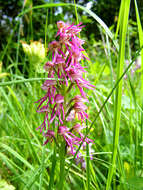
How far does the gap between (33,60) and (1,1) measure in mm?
4376

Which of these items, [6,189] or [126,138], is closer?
[6,189]

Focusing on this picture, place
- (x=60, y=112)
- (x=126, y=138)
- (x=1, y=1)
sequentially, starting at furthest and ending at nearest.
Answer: (x=1, y=1) < (x=126, y=138) < (x=60, y=112)

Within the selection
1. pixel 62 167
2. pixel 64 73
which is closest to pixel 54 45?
pixel 64 73

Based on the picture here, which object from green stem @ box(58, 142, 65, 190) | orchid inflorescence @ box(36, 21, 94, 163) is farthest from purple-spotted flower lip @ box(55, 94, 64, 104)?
green stem @ box(58, 142, 65, 190)

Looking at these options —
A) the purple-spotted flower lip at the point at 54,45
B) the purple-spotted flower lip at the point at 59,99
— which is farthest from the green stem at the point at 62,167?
the purple-spotted flower lip at the point at 54,45

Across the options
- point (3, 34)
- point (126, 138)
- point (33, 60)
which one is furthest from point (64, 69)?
point (3, 34)

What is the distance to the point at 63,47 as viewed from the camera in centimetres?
73

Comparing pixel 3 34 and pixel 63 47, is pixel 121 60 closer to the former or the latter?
pixel 63 47

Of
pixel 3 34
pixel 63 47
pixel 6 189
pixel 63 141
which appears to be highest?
pixel 3 34

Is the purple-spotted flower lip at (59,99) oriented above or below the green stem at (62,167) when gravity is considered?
above

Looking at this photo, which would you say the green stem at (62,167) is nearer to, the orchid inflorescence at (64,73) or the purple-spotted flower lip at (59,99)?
the orchid inflorescence at (64,73)

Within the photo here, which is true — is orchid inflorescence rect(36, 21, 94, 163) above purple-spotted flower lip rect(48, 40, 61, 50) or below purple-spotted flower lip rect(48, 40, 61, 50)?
below

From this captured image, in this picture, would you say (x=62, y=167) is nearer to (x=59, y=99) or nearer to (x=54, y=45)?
(x=59, y=99)

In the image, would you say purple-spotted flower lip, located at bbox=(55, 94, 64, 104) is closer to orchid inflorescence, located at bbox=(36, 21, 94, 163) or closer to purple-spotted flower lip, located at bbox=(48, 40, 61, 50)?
orchid inflorescence, located at bbox=(36, 21, 94, 163)
